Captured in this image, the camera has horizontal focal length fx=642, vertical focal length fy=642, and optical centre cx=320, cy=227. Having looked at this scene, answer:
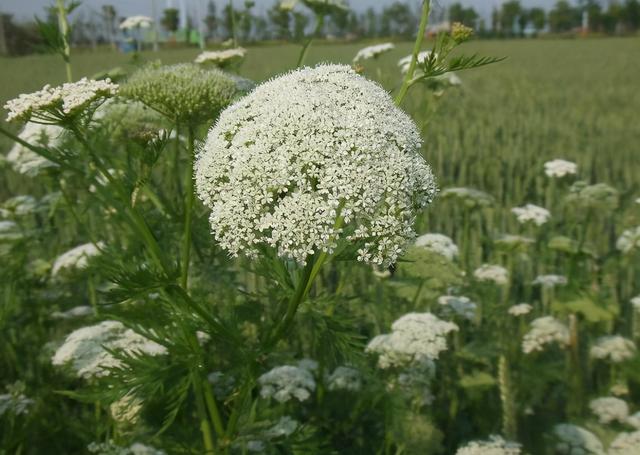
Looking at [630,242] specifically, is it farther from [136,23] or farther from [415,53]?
[136,23]

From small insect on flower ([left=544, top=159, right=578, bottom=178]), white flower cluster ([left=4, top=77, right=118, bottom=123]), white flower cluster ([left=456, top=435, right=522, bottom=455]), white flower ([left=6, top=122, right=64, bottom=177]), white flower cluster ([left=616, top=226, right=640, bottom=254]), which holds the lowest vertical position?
white flower cluster ([left=456, top=435, right=522, bottom=455])

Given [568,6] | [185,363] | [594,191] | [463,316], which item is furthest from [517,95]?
[568,6]

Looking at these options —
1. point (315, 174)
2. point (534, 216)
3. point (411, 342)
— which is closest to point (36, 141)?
point (411, 342)

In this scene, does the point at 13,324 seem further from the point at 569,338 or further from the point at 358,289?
the point at 569,338

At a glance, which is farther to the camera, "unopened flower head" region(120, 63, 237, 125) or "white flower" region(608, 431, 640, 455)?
"white flower" region(608, 431, 640, 455)

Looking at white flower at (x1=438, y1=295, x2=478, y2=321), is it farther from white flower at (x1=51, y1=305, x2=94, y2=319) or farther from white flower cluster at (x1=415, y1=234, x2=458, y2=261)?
white flower at (x1=51, y1=305, x2=94, y2=319)

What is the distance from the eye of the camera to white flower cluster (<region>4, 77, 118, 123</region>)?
7.14ft

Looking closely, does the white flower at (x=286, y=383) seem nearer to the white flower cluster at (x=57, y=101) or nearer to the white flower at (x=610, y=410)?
the white flower at (x=610, y=410)

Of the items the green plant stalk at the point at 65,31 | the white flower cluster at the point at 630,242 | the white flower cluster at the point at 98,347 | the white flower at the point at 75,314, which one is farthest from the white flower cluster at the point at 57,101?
the white flower cluster at the point at 630,242

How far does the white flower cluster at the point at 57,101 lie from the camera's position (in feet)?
7.14

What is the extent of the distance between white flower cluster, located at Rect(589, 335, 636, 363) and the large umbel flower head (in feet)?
8.19

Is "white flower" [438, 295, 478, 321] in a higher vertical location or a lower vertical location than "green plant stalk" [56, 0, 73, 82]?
lower

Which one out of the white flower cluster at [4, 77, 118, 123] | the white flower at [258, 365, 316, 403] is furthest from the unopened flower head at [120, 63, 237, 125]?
the white flower at [258, 365, 316, 403]

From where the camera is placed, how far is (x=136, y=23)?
6609mm
